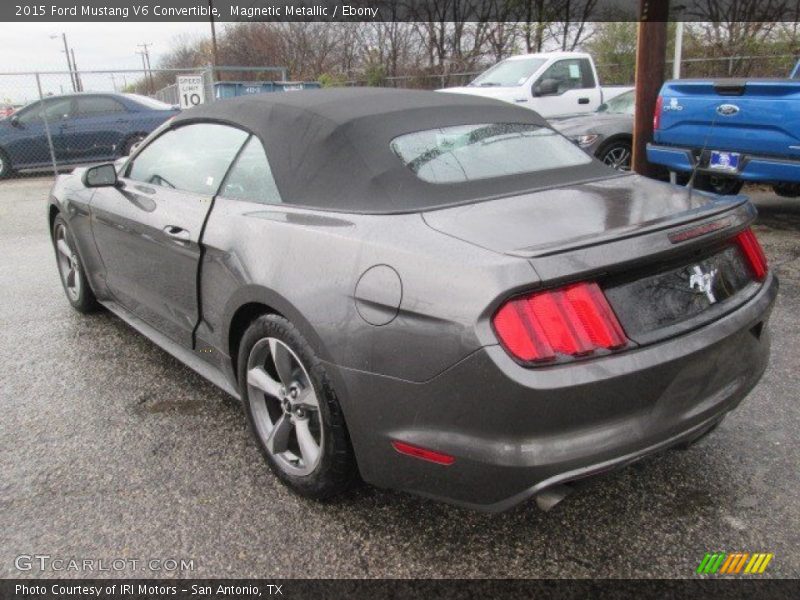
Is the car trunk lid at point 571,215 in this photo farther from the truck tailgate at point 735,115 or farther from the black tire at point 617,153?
the black tire at point 617,153

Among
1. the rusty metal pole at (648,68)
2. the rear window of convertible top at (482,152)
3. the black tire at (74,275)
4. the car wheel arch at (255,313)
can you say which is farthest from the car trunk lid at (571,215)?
the rusty metal pole at (648,68)

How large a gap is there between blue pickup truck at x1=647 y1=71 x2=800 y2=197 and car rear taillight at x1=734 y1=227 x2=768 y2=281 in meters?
3.20

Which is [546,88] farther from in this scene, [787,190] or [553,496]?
[553,496]

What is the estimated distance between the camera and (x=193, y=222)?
285cm

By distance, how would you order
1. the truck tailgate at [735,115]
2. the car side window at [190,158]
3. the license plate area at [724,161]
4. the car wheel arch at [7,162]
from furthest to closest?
the car wheel arch at [7,162], the license plate area at [724,161], the truck tailgate at [735,115], the car side window at [190,158]

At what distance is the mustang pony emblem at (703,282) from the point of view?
2.10 m

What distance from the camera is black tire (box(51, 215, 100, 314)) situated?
436 cm

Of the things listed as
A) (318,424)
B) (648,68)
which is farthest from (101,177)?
(648,68)

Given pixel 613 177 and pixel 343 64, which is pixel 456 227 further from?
pixel 343 64

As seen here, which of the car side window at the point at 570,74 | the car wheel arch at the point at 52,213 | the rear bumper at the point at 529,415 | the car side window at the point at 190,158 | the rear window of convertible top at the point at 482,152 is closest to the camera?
the rear bumper at the point at 529,415

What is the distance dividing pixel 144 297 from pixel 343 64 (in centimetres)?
2649

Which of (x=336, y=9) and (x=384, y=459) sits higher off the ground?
(x=336, y=9)

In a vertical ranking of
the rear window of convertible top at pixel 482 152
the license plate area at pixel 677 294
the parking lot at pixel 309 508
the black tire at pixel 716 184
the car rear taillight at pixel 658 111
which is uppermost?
the rear window of convertible top at pixel 482 152

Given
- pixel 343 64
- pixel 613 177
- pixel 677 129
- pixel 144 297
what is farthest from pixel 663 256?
pixel 343 64
